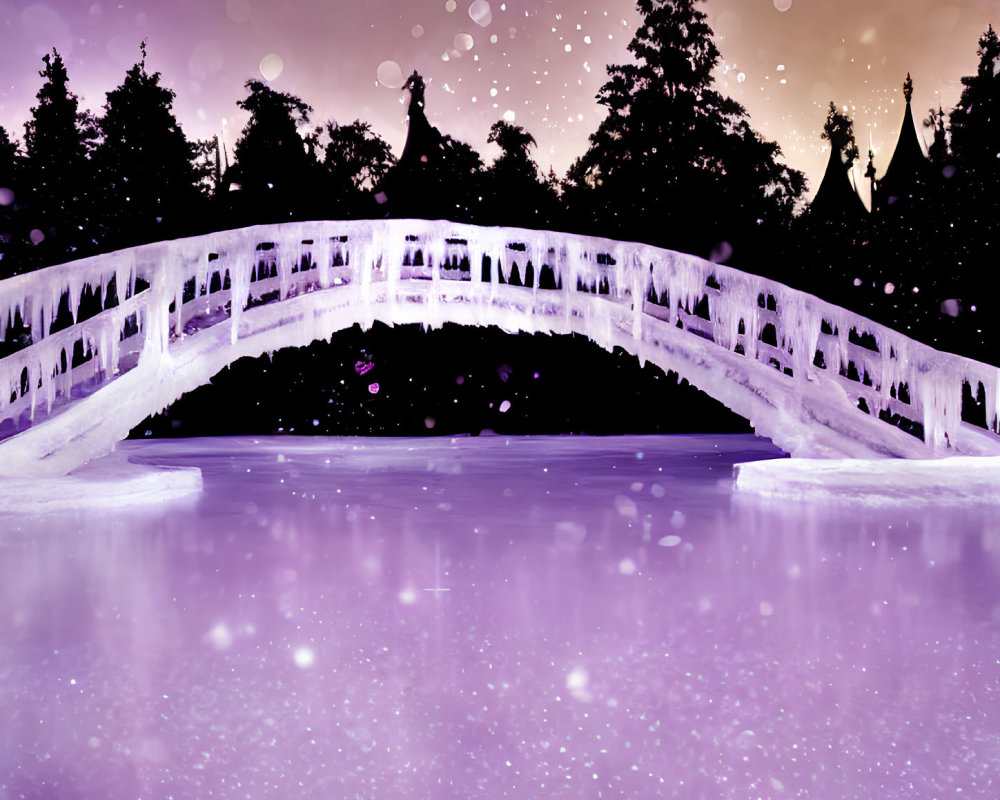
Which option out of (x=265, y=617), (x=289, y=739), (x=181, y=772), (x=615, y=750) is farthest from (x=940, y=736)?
(x=265, y=617)

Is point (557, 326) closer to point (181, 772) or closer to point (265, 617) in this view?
point (265, 617)

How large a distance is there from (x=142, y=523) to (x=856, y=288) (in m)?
→ 24.6

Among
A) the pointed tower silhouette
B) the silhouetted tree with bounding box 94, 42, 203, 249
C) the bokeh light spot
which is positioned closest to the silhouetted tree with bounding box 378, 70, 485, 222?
the silhouetted tree with bounding box 94, 42, 203, 249

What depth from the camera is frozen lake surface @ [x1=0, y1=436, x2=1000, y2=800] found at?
3.24 meters

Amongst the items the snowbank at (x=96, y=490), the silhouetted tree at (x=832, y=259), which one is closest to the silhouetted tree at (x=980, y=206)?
the silhouetted tree at (x=832, y=259)

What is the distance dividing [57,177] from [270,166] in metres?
6.71

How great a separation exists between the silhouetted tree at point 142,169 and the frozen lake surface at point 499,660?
20.2 m

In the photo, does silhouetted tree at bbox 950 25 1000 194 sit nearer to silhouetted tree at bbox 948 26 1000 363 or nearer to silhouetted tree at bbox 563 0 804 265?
silhouetted tree at bbox 948 26 1000 363

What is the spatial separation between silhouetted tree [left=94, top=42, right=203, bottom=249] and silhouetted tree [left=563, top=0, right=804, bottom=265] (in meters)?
12.8

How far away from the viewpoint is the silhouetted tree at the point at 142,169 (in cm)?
2758

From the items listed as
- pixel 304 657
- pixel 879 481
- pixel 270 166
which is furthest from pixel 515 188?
pixel 304 657

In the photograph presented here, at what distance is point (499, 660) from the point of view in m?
4.45

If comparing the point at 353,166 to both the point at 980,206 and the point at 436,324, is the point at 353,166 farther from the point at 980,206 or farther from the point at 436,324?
the point at 980,206

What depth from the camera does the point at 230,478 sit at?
14797 mm
